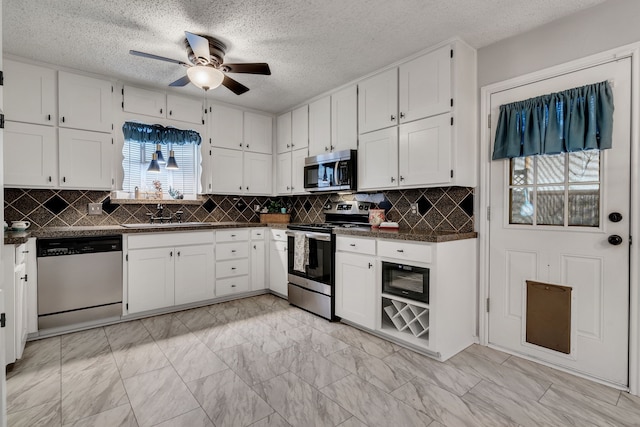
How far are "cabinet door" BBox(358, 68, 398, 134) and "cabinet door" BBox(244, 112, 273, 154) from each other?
5.54 feet

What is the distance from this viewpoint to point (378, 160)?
323 cm

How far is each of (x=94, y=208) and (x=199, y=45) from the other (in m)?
2.22

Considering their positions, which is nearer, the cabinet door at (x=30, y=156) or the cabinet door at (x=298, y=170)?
the cabinet door at (x=30, y=156)

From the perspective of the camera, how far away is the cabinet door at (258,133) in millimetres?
4430

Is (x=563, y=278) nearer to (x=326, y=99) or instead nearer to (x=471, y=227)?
(x=471, y=227)

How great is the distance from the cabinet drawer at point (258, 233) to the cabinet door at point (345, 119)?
1392 millimetres

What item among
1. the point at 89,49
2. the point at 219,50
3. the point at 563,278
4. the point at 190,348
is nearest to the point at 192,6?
the point at 219,50

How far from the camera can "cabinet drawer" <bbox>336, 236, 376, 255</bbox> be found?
2853mm

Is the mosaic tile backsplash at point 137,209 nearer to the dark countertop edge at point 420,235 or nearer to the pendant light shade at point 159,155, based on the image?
the dark countertop edge at point 420,235

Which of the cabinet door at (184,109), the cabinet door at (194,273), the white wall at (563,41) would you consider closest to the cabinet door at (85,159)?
the cabinet door at (184,109)

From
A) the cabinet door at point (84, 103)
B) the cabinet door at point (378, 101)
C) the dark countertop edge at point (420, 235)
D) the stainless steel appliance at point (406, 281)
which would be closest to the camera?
the dark countertop edge at point (420, 235)

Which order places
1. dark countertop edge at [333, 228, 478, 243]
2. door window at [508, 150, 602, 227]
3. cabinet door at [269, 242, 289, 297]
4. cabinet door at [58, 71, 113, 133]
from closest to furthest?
door window at [508, 150, 602, 227]
dark countertop edge at [333, 228, 478, 243]
cabinet door at [58, 71, 113, 133]
cabinet door at [269, 242, 289, 297]

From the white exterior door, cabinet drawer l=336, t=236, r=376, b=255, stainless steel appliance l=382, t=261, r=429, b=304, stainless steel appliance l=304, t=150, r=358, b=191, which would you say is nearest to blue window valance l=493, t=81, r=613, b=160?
the white exterior door

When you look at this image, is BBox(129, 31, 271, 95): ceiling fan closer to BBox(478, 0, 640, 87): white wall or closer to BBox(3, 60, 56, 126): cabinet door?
BBox(3, 60, 56, 126): cabinet door
